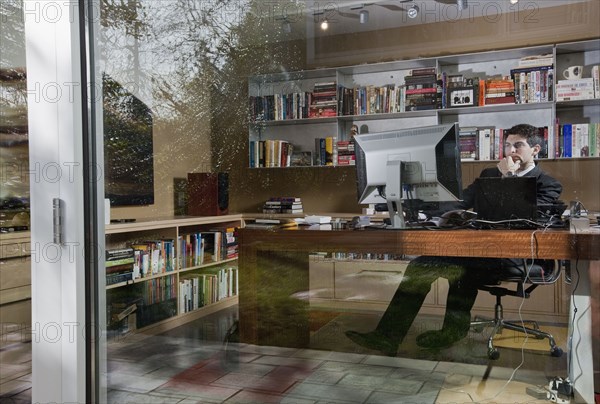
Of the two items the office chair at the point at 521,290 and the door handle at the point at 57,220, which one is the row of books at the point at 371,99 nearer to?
the office chair at the point at 521,290

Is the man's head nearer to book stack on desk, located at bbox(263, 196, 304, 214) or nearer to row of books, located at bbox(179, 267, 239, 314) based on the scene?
book stack on desk, located at bbox(263, 196, 304, 214)

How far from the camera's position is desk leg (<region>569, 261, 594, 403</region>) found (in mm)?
1602

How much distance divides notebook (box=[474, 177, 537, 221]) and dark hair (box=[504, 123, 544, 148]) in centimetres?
12

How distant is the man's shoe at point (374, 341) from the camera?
1.91m

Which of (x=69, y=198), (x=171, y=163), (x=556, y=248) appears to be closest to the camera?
(x=556, y=248)

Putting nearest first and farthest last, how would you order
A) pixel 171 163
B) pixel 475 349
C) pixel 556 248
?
1. pixel 556 248
2. pixel 475 349
3. pixel 171 163

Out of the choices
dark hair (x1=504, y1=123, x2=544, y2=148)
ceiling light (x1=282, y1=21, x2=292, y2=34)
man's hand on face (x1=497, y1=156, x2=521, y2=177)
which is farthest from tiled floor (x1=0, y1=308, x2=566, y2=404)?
ceiling light (x1=282, y1=21, x2=292, y2=34)

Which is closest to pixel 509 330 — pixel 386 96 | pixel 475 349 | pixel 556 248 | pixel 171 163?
pixel 475 349

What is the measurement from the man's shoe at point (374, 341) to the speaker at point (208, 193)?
0.65 meters

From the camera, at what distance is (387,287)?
6.19ft

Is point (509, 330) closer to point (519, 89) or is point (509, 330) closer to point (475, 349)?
point (475, 349)

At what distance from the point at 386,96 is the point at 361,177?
31cm

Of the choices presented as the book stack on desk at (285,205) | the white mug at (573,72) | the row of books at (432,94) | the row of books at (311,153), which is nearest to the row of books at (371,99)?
the row of books at (432,94)

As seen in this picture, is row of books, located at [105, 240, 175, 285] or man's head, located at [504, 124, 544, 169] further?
row of books, located at [105, 240, 175, 285]
